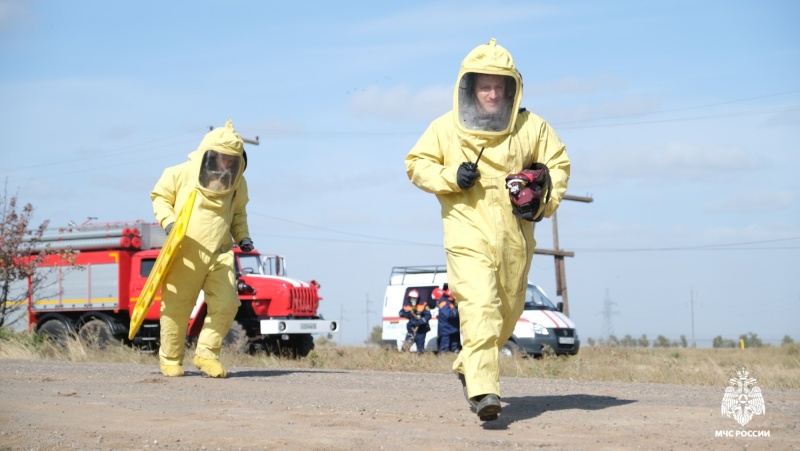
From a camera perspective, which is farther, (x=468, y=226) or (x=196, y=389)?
(x=196, y=389)

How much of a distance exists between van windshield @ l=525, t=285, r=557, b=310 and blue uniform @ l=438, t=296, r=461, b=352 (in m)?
2.49

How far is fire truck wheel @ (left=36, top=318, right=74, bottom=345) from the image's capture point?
77.4 feet

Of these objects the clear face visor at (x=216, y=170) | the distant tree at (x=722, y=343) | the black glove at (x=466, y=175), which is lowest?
the distant tree at (x=722, y=343)

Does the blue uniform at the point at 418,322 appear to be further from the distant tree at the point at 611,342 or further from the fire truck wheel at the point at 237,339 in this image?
the distant tree at the point at 611,342

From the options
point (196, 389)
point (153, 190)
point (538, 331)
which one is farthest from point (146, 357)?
point (538, 331)

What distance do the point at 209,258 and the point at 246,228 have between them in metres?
0.74

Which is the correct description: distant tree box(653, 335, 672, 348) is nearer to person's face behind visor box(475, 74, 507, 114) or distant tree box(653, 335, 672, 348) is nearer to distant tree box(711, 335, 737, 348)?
distant tree box(711, 335, 737, 348)

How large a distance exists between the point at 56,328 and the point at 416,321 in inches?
324

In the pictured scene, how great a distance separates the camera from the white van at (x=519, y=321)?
2323 cm

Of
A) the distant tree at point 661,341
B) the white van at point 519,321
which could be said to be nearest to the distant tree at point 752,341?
the distant tree at point 661,341


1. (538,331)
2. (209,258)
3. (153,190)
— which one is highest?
(153,190)

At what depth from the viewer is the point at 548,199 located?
7.26 m

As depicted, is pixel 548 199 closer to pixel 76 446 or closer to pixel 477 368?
pixel 477 368

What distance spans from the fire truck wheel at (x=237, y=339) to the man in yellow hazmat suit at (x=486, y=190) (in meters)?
12.4
